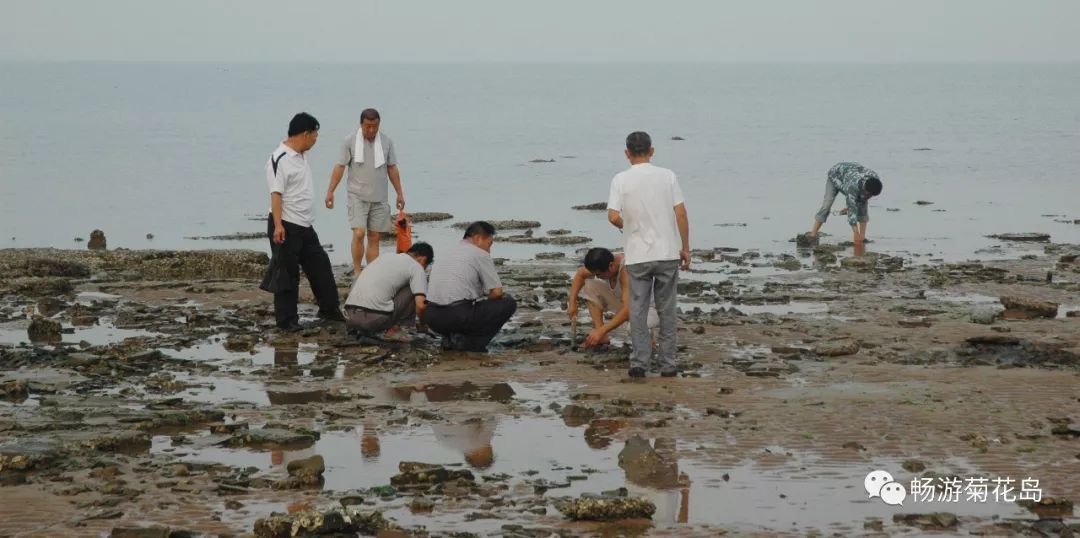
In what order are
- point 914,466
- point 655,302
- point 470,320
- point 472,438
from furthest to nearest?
point 470,320 < point 655,302 < point 472,438 < point 914,466

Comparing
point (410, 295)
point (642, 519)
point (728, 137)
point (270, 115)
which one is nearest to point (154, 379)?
point (410, 295)

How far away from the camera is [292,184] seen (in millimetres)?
11547

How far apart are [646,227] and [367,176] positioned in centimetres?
483

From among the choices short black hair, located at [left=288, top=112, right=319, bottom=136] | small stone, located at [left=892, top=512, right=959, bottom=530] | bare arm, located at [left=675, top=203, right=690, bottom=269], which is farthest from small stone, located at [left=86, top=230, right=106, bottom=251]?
small stone, located at [left=892, top=512, right=959, bottom=530]

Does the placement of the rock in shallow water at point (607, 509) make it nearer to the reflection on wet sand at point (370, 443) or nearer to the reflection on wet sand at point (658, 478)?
the reflection on wet sand at point (658, 478)

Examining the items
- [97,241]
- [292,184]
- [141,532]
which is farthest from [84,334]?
Result: [97,241]

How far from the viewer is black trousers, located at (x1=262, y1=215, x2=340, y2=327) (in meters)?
11.7

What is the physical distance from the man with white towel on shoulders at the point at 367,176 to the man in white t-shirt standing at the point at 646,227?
14.0 ft

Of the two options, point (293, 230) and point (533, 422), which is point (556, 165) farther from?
point (533, 422)

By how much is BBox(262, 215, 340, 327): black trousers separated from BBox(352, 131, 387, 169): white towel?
184cm

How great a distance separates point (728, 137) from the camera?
196 feet

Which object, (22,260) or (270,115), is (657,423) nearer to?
(22,260)

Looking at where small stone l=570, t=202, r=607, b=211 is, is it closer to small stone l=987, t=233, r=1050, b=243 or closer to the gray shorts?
small stone l=987, t=233, r=1050, b=243

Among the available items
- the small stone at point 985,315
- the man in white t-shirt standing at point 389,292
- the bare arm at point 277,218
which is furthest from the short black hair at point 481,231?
the small stone at point 985,315
